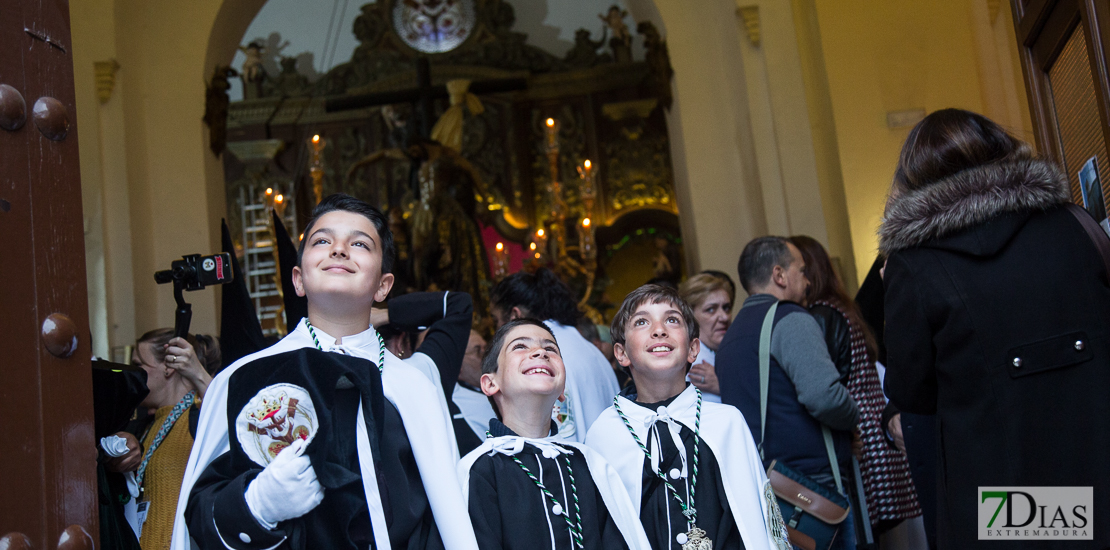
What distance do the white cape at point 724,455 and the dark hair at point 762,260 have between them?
1.02 metres

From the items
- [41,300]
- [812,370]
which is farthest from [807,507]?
[41,300]

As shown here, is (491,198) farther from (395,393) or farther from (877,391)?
(395,393)

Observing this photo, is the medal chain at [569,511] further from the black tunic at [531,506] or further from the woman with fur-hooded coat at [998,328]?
the woman with fur-hooded coat at [998,328]

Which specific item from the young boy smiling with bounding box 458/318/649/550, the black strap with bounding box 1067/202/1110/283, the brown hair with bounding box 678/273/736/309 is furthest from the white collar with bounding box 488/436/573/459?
the brown hair with bounding box 678/273/736/309

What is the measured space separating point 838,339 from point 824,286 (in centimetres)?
41

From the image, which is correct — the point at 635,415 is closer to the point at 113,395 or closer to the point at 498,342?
the point at 498,342

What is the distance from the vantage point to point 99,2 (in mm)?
6250

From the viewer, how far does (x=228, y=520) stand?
180 centimetres

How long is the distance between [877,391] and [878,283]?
2.71 ft

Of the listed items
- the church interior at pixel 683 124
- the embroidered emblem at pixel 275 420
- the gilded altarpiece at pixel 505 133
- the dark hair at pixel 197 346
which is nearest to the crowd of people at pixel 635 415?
the embroidered emblem at pixel 275 420

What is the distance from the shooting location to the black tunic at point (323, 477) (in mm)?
1799

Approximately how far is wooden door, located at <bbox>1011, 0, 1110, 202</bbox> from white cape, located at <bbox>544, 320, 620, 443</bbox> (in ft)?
5.73

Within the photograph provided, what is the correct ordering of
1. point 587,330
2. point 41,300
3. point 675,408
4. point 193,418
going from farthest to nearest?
point 587,330
point 193,418
point 675,408
point 41,300

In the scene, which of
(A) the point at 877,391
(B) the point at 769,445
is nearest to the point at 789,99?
(A) the point at 877,391
